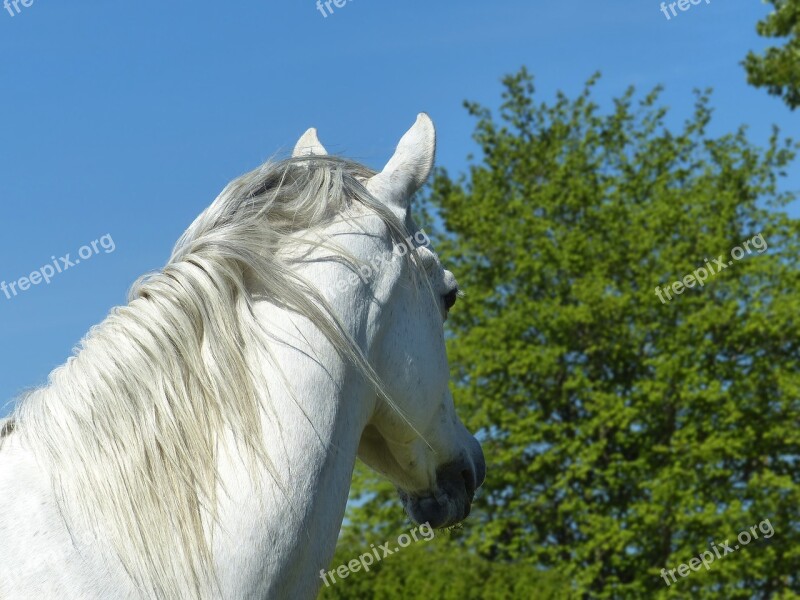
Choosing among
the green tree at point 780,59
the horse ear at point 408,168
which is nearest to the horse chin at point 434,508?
the horse ear at point 408,168

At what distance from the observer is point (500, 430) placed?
21.7 meters

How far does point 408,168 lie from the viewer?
2.46 metres

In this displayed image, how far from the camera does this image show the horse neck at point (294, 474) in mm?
1885

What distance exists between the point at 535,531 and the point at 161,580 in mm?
20093

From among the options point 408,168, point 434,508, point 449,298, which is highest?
point 408,168

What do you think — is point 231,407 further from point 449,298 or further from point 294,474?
point 449,298

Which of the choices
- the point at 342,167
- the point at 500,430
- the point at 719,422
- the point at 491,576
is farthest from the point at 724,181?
the point at 342,167

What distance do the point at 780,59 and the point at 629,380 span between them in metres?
7.90

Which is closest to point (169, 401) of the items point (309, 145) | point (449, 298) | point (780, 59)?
point (449, 298)

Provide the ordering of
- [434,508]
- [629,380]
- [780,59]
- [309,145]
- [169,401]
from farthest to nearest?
[629,380]
[780,59]
[309,145]
[434,508]
[169,401]

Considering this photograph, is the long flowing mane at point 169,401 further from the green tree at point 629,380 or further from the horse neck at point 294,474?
the green tree at point 629,380

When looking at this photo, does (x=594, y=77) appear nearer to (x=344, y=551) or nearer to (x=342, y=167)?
(x=344, y=551)

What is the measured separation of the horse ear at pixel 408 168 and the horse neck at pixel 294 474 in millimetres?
385

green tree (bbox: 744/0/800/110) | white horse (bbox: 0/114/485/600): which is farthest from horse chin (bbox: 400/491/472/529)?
green tree (bbox: 744/0/800/110)
